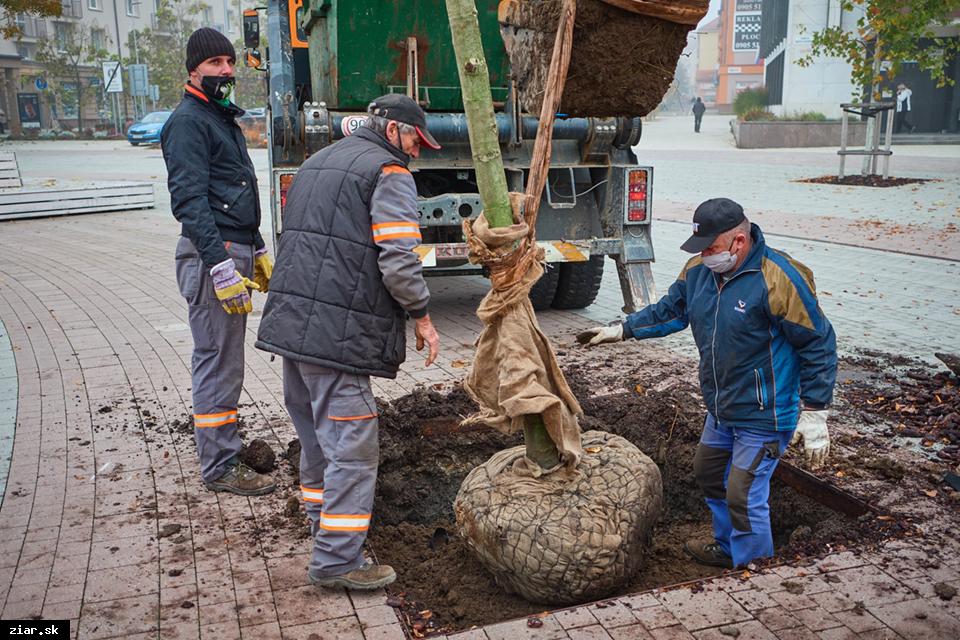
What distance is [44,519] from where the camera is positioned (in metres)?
4.02

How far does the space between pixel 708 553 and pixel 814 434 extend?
27.0 inches

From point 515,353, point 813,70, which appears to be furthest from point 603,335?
point 813,70

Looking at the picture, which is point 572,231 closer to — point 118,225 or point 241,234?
point 241,234

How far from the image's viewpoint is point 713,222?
344cm

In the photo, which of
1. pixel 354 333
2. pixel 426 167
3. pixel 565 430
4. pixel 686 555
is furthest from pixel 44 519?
pixel 426 167

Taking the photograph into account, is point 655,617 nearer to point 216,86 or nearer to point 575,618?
point 575,618

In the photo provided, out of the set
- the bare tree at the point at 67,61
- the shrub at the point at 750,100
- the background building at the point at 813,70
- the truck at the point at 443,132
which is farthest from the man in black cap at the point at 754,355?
the bare tree at the point at 67,61

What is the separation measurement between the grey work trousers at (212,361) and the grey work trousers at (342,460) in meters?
0.99

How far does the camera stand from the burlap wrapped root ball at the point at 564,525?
3.31 metres

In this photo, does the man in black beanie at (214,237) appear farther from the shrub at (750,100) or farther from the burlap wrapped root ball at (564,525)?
the shrub at (750,100)

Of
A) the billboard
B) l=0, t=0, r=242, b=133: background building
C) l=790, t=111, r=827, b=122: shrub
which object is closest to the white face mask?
l=790, t=111, r=827, b=122: shrub

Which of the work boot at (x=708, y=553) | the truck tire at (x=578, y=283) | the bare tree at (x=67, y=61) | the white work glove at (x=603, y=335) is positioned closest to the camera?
the work boot at (x=708, y=553)

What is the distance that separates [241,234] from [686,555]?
2593 millimetres

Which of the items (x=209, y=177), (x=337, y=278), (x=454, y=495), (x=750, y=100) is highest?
(x=750, y=100)
